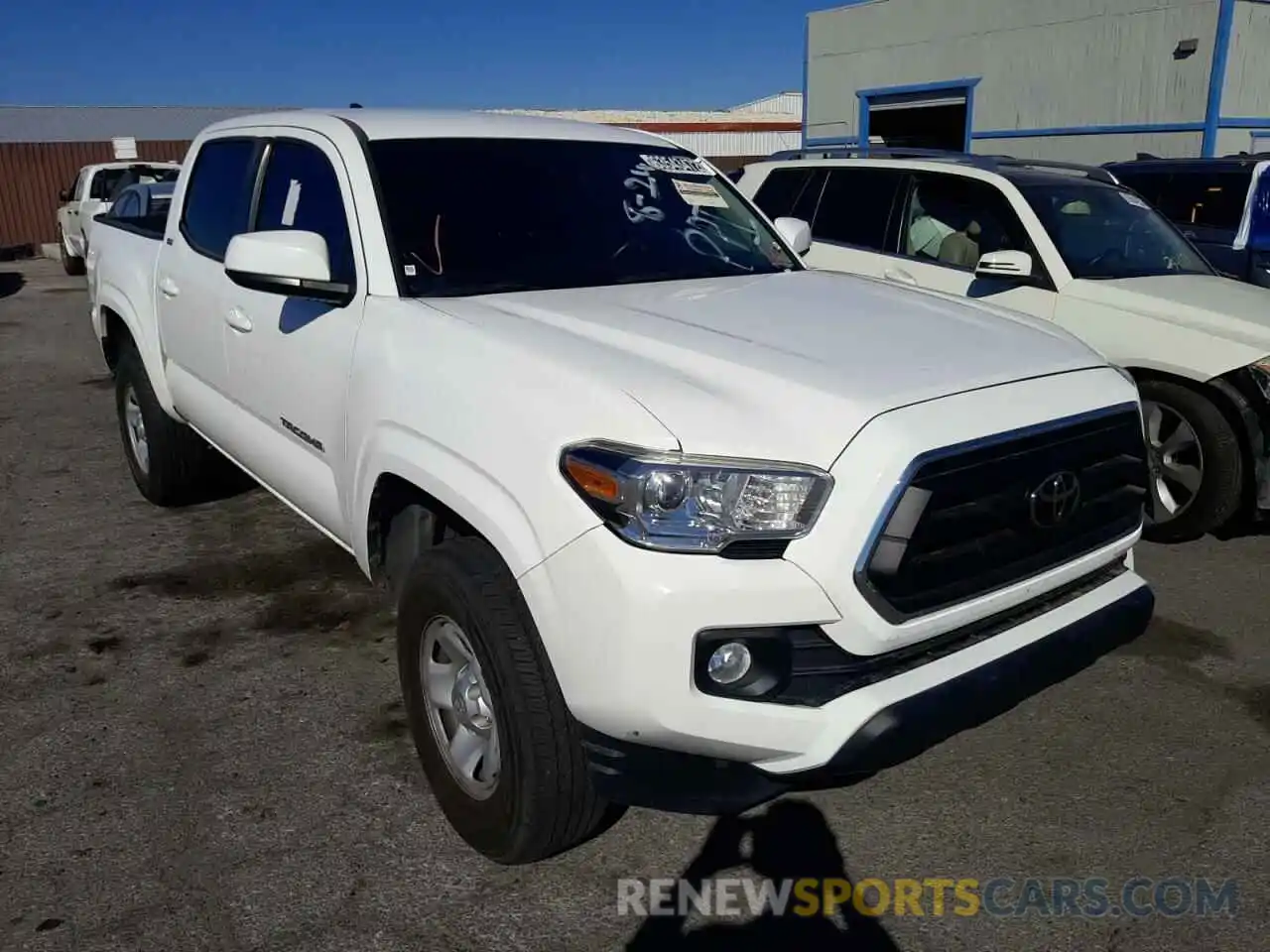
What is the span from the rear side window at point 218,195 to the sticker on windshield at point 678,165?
1.55 meters

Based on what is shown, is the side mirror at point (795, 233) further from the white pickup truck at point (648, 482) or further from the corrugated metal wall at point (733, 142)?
the corrugated metal wall at point (733, 142)

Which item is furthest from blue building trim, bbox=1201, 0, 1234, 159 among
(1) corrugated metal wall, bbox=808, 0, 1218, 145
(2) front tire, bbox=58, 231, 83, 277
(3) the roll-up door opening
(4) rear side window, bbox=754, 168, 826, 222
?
(2) front tire, bbox=58, 231, 83, 277

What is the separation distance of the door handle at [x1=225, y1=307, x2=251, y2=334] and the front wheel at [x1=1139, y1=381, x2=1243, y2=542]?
3.82m

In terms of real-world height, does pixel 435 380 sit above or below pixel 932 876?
above

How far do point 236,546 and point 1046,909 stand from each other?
12.7ft

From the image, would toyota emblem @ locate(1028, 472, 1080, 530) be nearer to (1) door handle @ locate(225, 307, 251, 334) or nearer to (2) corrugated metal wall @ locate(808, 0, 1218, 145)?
(1) door handle @ locate(225, 307, 251, 334)

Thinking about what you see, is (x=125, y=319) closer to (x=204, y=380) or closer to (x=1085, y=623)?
(x=204, y=380)

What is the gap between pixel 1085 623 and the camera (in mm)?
2652

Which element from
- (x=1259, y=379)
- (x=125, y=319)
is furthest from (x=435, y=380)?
(x=1259, y=379)

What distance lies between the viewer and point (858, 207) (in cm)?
667

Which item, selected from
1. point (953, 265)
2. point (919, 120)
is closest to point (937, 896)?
point (953, 265)

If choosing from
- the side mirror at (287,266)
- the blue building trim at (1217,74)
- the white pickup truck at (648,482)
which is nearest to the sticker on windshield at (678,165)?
the white pickup truck at (648,482)

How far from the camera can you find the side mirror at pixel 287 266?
297 cm

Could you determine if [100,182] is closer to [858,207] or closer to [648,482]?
[858,207]
